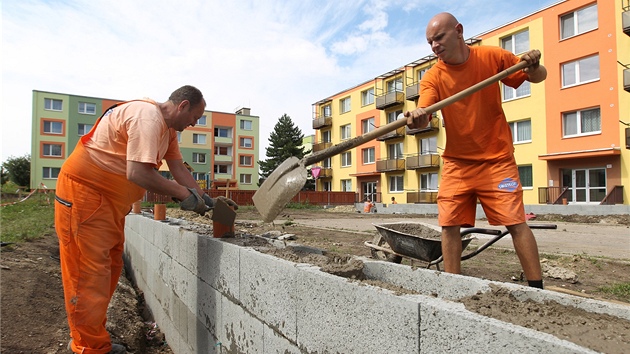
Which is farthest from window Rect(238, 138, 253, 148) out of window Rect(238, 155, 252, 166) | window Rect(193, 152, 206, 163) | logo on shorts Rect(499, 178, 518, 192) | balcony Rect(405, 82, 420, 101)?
logo on shorts Rect(499, 178, 518, 192)

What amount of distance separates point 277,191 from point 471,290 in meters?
1.49

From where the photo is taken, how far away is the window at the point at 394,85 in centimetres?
3062

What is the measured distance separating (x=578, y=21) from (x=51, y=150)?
45905 mm

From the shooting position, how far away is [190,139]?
48.1m

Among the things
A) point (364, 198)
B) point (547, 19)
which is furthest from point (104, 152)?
point (364, 198)

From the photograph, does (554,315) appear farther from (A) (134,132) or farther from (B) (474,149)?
(A) (134,132)

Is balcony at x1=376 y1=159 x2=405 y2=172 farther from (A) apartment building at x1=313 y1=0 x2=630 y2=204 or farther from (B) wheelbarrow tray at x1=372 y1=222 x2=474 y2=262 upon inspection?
(B) wheelbarrow tray at x1=372 y1=222 x2=474 y2=262

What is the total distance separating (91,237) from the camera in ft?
8.31

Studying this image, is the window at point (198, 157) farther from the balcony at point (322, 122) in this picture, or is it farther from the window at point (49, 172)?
the balcony at point (322, 122)

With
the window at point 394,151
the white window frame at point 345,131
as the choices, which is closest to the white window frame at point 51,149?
the white window frame at point 345,131

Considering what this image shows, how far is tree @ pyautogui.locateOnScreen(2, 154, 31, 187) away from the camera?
44844 mm

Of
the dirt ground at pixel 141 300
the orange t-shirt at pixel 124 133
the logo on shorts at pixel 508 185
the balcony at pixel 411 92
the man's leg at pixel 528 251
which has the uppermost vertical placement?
the balcony at pixel 411 92

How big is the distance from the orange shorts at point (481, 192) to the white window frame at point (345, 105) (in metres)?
34.2

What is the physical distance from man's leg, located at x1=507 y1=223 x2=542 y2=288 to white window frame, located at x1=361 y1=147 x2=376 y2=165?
31144 mm
